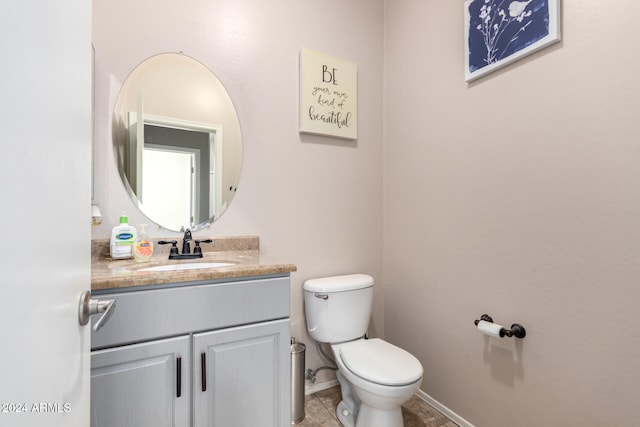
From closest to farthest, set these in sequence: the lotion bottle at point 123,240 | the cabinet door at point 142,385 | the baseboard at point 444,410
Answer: the cabinet door at point 142,385 < the lotion bottle at point 123,240 < the baseboard at point 444,410

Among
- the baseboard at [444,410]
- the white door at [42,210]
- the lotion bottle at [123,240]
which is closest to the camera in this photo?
the white door at [42,210]

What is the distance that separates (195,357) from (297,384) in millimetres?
759

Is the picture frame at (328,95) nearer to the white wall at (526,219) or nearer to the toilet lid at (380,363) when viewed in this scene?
the white wall at (526,219)

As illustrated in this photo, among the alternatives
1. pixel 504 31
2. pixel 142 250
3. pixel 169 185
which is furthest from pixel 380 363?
pixel 504 31

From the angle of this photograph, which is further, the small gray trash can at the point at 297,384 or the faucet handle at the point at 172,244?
the small gray trash can at the point at 297,384

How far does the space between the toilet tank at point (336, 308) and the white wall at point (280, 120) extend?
14cm

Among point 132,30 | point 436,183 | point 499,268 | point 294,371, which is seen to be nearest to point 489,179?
point 436,183

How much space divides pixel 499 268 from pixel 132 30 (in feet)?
6.75

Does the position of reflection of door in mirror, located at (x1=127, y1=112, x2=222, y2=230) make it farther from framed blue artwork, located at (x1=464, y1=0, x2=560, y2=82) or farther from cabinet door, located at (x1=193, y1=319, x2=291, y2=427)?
framed blue artwork, located at (x1=464, y1=0, x2=560, y2=82)

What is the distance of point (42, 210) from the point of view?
0.40 meters

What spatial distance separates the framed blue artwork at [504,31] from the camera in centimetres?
118

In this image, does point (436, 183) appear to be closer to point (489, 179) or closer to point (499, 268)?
point (489, 179)

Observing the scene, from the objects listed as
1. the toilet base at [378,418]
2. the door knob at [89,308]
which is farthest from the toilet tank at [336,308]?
the door knob at [89,308]

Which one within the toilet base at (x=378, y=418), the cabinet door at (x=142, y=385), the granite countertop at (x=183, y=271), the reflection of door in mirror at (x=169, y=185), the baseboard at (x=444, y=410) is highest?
the reflection of door in mirror at (x=169, y=185)
